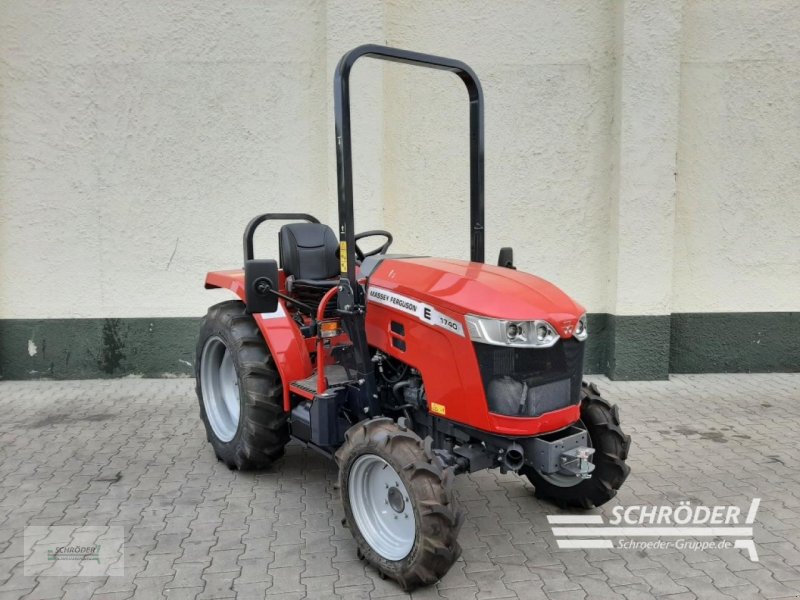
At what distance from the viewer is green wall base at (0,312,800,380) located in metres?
6.22

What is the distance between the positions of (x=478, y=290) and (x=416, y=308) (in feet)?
1.04

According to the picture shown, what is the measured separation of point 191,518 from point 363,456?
123 cm

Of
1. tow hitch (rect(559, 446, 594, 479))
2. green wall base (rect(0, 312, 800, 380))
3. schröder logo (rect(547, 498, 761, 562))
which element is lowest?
schröder logo (rect(547, 498, 761, 562))

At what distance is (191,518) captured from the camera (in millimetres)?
3488

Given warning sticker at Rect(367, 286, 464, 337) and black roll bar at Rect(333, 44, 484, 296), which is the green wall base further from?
black roll bar at Rect(333, 44, 484, 296)

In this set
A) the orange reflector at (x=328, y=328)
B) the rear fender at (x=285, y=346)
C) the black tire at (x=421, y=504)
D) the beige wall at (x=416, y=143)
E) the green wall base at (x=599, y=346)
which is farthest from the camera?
the green wall base at (x=599, y=346)

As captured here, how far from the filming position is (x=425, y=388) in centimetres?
303

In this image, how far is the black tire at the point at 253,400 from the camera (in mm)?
3795

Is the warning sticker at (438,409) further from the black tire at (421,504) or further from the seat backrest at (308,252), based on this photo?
the seat backrest at (308,252)

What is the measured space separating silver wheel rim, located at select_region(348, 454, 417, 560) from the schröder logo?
0.88 m


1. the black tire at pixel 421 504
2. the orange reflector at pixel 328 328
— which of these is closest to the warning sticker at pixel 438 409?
the black tire at pixel 421 504

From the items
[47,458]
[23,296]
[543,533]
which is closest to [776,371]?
[543,533]

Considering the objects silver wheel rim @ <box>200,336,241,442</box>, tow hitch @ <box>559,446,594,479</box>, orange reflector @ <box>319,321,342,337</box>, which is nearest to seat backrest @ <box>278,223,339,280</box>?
orange reflector @ <box>319,321,342,337</box>

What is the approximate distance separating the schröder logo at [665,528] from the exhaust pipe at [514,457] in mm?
598
